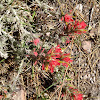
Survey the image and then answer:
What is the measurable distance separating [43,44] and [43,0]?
1.89 feet

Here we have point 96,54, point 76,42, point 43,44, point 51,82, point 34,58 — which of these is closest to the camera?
point 34,58

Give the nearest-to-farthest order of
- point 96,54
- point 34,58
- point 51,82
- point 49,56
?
point 49,56 → point 34,58 → point 51,82 → point 96,54

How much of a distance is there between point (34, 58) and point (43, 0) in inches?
30.2

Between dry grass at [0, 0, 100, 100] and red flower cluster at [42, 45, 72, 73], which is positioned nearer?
red flower cluster at [42, 45, 72, 73]

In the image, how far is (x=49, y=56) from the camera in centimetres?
153

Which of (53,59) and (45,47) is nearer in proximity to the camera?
(53,59)

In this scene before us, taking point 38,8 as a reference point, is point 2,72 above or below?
below

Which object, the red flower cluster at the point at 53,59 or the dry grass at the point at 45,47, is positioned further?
the dry grass at the point at 45,47

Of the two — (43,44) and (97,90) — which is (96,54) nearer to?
(97,90)

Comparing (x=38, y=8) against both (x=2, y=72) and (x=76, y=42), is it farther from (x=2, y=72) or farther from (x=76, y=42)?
(x=2, y=72)


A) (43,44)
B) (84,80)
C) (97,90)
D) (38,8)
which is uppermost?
(38,8)

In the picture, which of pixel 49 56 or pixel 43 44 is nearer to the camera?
pixel 49 56

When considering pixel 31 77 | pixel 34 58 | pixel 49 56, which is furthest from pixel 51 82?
pixel 49 56

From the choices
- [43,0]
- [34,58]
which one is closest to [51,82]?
[34,58]
